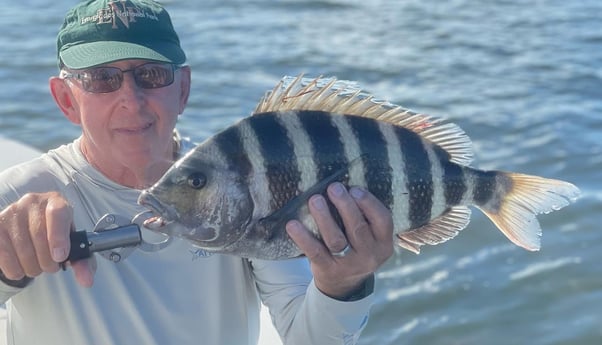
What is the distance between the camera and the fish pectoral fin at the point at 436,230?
7.16 feet

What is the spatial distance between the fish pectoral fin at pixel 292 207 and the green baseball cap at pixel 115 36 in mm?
664

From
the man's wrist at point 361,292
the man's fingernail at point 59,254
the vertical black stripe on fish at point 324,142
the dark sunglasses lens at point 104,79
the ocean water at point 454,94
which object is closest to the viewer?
the man's fingernail at point 59,254

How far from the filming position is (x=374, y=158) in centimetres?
202

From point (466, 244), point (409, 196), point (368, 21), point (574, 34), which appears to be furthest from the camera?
point (368, 21)

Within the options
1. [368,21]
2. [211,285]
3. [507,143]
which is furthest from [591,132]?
[211,285]

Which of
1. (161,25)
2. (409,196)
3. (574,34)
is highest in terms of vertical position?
(161,25)

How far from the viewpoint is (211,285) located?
2.48 m

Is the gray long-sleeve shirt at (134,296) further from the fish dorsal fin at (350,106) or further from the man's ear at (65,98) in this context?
the fish dorsal fin at (350,106)

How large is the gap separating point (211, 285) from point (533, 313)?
9.55ft

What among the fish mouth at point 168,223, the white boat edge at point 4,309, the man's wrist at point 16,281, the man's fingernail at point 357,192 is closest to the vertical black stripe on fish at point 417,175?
the man's fingernail at point 357,192

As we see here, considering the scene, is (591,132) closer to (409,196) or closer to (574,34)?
(574,34)

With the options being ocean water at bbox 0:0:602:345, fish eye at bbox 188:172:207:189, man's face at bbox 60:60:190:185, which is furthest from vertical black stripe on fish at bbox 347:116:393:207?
ocean water at bbox 0:0:602:345

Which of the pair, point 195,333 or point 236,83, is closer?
point 195,333

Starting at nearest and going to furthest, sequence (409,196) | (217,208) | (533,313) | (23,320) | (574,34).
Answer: (217,208) < (409,196) < (23,320) < (533,313) < (574,34)
